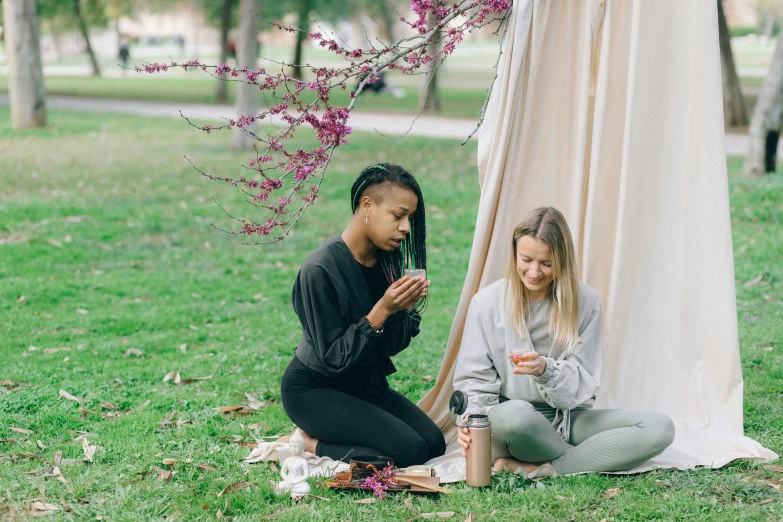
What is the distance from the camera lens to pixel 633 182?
4820mm

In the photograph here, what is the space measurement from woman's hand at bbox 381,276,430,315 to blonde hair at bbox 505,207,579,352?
0.52 meters

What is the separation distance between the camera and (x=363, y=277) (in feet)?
14.4

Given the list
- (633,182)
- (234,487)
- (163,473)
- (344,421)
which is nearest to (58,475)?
(163,473)

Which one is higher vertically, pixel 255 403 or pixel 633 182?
pixel 633 182

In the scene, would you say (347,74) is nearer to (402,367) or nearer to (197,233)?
(402,367)

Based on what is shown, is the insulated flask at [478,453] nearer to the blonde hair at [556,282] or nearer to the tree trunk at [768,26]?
the blonde hair at [556,282]

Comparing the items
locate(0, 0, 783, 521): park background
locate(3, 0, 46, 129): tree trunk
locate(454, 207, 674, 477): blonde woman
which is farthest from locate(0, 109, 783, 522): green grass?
locate(3, 0, 46, 129): tree trunk

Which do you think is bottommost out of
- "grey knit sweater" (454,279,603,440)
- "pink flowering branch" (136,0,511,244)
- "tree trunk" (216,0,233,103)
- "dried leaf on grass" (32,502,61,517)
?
"dried leaf on grass" (32,502,61,517)

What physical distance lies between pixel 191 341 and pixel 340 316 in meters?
2.78

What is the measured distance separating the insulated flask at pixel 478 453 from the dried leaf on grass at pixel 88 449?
177 cm

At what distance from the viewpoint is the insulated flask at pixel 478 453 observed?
4.10 meters

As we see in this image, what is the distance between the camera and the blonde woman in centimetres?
423

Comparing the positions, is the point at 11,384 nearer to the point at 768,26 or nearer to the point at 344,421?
the point at 344,421

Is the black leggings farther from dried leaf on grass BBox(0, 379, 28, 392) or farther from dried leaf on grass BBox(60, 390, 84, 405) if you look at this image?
dried leaf on grass BBox(0, 379, 28, 392)
